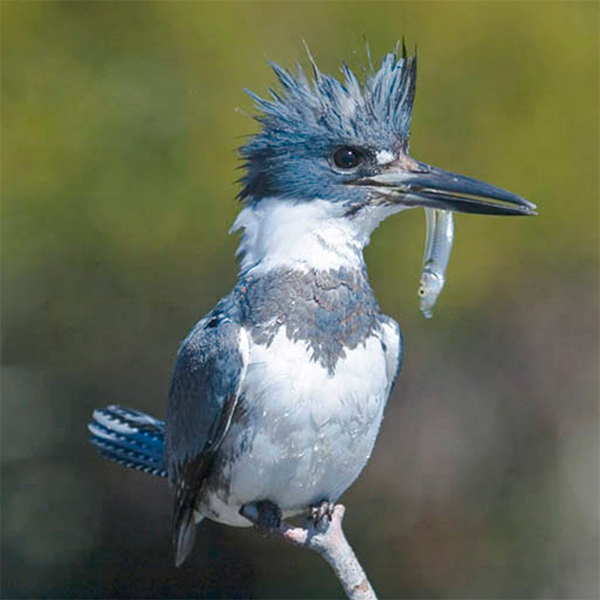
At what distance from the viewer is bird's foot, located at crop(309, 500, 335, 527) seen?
6.65ft

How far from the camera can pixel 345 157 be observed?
194cm

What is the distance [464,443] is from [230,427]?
1.86 metres

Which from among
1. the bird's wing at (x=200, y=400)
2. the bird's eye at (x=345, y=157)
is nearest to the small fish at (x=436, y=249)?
the bird's eye at (x=345, y=157)

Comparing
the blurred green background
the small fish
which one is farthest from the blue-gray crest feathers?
the blurred green background

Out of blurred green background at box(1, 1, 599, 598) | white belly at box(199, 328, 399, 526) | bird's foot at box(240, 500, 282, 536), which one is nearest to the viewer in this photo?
white belly at box(199, 328, 399, 526)

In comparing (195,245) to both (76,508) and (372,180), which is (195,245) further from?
(372,180)

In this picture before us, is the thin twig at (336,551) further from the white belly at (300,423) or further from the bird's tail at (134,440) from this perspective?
the bird's tail at (134,440)

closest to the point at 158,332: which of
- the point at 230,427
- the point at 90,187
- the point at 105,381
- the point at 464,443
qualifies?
the point at 105,381

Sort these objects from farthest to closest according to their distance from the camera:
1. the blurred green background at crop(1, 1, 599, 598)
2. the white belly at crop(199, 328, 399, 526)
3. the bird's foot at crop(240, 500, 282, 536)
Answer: the blurred green background at crop(1, 1, 599, 598), the bird's foot at crop(240, 500, 282, 536), the white belly at crop(199, 328, 399, 526)

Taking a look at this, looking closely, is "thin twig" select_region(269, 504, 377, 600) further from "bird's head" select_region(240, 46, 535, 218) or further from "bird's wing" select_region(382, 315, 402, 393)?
"bird's head" select_region(240, 46, 535, 218)

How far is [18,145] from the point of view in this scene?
144 inches

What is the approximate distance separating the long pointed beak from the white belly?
0.24m

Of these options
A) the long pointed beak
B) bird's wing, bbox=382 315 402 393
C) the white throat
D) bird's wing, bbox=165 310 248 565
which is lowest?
bird's wing, bbox=165 310 248 565

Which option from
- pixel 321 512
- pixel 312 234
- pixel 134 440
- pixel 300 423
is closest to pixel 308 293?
pixel 312 234
